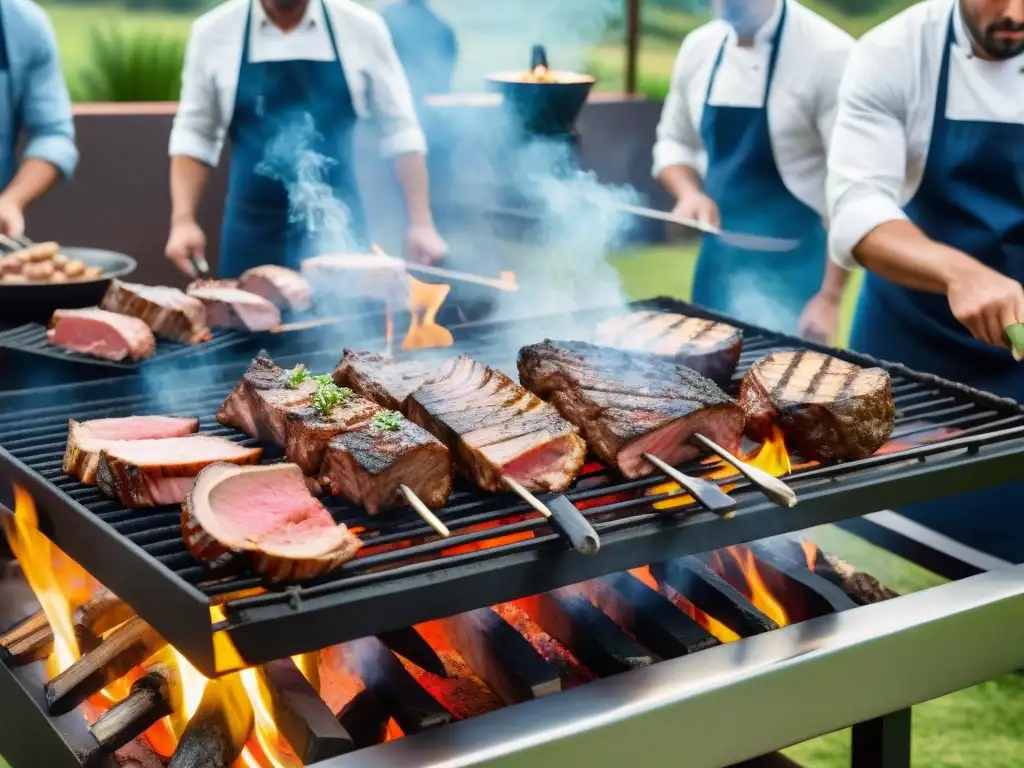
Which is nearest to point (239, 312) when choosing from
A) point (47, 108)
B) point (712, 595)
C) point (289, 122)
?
point (712, 595)

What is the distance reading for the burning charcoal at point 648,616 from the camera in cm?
244

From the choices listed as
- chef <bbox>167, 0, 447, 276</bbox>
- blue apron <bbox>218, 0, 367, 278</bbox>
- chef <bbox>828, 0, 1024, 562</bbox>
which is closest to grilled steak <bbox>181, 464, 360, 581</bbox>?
chef <bbox>828, 0, 1024, 562</bbox>

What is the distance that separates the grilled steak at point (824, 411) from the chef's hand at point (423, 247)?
2.75 m

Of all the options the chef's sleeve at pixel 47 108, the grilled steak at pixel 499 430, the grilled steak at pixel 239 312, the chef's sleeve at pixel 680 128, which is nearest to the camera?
the grilled steak at pixel 499 430

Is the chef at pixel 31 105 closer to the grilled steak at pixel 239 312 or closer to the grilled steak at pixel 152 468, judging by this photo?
the grilled steak at pixel 239 312

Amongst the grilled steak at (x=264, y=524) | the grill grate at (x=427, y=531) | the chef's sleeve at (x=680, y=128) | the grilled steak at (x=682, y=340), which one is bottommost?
the grill grate at (x=427, y=531)

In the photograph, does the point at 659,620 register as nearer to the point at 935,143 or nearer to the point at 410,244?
the point at 935,143

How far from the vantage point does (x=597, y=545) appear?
1.91 metres

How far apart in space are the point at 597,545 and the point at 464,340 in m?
1.66

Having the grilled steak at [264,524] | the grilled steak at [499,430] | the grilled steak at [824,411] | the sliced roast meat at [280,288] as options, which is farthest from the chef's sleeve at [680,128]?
the grilled steak at [264,524]

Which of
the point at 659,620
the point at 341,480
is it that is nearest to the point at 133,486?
the point at 341,480

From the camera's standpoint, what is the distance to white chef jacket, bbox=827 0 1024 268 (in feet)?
12.4

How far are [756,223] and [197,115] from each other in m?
2.97

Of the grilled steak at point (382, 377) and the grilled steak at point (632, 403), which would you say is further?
the grilled steak at point (382, 377)
